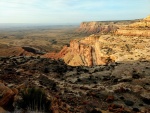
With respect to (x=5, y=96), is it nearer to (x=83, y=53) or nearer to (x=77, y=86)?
(x=77, y=86)

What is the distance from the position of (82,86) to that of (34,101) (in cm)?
948

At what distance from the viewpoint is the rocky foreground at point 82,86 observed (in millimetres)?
16641

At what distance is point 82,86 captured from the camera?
78.2 feet

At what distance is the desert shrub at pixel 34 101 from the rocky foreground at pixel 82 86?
1.32 feet

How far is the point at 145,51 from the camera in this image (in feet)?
188

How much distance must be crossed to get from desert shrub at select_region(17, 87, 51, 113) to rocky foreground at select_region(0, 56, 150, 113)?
40 cm

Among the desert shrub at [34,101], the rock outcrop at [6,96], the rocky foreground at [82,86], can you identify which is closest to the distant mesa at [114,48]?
the rocky foreground at [82,86]

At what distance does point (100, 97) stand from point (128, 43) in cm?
4854

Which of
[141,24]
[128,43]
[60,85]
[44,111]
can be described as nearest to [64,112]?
[44,111]

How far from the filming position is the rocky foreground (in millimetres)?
16641

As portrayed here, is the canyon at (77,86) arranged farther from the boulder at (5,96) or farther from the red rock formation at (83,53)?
the red rock formation at (83,53)

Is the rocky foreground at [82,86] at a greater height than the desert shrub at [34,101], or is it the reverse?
the desert shrub at [34,101]

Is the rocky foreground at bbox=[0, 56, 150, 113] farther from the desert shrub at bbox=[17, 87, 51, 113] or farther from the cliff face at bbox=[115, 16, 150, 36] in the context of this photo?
the cliff face at bbox=[115, 16, 150, 36]

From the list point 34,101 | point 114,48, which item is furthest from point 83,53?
point 34,101
